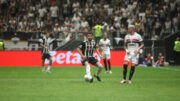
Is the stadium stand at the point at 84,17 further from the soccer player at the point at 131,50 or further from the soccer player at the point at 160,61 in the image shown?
the soccer player at the point at 131,50

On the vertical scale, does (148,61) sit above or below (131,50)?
below

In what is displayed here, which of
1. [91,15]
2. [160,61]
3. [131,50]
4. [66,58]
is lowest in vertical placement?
[160,61]

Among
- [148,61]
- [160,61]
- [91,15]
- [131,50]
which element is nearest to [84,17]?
[91,15]

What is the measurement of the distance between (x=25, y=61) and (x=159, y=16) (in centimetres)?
1242

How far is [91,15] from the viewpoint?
34.3 meters

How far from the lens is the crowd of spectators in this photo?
108 ft

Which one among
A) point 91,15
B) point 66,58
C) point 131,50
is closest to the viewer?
point 131,50

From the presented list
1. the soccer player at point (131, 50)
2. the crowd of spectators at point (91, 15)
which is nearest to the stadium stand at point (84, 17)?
the crowd of spectators at point (91, 15)

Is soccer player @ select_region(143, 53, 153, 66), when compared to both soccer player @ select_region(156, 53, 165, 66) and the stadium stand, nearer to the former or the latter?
soccer player @ select_region(156, 53, 165, 66)

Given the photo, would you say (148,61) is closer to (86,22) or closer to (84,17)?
(86,22)

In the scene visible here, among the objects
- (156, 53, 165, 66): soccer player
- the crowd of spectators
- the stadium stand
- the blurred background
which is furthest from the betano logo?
(156, 53, 165, 66): soccer player

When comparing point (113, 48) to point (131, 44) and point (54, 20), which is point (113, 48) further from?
point (131, 44)

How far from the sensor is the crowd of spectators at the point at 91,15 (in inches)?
1293

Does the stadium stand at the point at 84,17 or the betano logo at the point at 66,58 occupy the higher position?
the stadium stand at the point at 84,17
